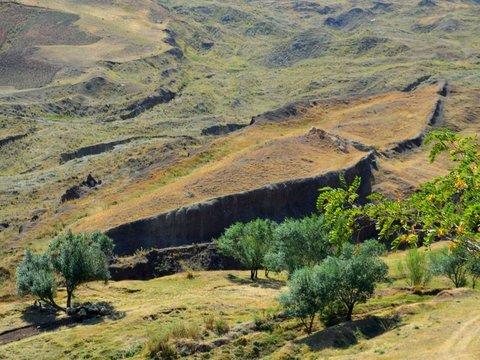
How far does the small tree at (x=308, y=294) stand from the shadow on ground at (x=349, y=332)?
1.42 metres

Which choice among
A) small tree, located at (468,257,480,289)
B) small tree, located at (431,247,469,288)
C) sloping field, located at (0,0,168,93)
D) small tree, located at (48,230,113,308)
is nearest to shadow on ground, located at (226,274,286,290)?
small tree, located at (48,230,113,308)

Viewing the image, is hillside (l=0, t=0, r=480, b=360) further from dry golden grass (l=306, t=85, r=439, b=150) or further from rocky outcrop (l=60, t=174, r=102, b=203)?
dry golden grass (l=306, t=85, r=439, b=150)

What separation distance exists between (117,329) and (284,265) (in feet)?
46.0

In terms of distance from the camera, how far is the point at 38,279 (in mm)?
38250

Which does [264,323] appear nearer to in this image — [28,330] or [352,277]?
[352,277]

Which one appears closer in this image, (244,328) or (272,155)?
(244,328)

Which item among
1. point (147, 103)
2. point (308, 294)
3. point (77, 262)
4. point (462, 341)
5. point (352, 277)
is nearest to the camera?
point (462, 341)

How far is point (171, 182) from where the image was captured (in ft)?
204

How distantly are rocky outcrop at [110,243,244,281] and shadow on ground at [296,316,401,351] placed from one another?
63.6 feet

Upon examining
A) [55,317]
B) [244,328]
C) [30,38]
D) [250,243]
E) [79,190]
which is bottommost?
[244,328]

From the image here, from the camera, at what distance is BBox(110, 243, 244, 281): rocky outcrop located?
48906 mm

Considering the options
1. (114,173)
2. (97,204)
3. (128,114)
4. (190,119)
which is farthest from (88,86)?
(97,204)

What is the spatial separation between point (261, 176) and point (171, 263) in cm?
1549

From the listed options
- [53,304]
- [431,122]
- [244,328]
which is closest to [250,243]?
[244,328]
